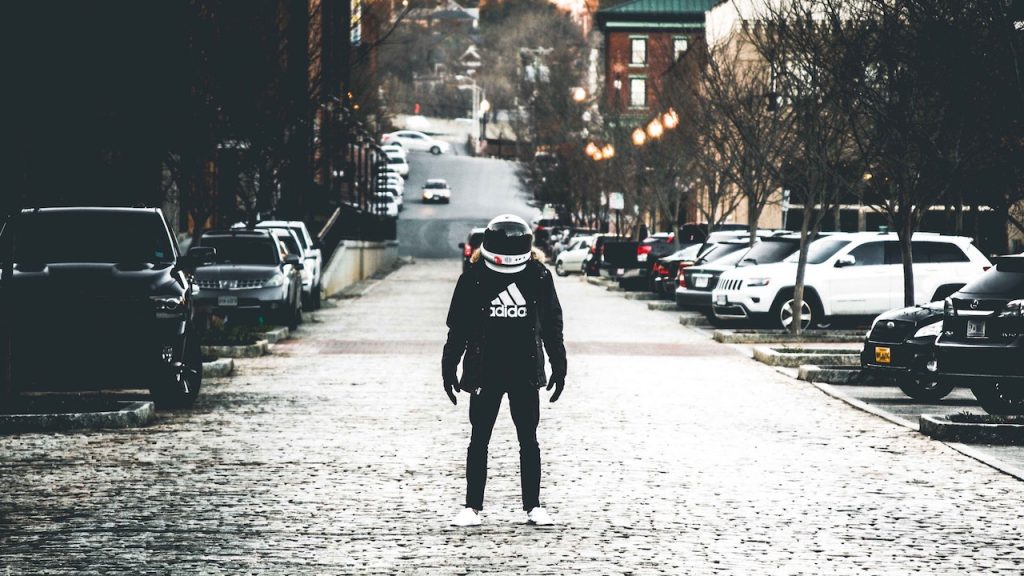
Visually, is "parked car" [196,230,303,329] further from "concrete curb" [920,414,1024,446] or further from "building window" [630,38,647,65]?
"building window" [630,38,647,65]

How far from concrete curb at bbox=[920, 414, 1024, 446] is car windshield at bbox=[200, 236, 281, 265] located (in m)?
17.5

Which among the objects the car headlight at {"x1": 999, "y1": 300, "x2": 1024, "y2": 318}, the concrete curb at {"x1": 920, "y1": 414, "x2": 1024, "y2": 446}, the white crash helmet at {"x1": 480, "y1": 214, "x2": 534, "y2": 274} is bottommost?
the concrete curb at {"x1": 920, "y1": 414, "x2": 1024, "y2": 446}

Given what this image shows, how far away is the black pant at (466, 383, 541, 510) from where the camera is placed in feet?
30.4

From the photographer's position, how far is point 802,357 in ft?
72.4

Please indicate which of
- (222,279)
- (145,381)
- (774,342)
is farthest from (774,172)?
(145,381)

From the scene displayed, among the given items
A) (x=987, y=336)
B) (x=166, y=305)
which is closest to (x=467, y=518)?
(x=987, y=336)

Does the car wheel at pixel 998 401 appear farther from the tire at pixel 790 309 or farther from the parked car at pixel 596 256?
the parked car at pixel 596 256

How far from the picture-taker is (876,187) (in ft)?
75.4

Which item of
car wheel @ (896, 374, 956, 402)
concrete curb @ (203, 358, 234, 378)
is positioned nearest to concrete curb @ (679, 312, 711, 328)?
concrete curb @ (203, 358, 234, 378)

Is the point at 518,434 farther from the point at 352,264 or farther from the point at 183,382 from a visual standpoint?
the point at 352,264

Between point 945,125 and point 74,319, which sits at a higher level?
point 945,125

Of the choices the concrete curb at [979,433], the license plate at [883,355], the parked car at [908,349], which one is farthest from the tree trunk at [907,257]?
the concrete curb at [979,433]

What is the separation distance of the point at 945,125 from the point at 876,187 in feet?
4.34

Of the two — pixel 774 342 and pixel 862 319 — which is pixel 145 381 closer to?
pixel 774 342
